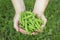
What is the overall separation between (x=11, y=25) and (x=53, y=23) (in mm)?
466

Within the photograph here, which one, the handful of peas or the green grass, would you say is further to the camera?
the green grass

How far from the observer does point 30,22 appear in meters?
1.86

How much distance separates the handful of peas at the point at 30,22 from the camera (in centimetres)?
185

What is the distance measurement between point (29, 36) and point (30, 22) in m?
0.35

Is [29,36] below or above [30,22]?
below

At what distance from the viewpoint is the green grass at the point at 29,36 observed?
7.20 ft

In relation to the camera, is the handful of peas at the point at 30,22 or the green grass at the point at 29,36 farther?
the green grass at the point at 29,36

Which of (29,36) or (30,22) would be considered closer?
(30,22)

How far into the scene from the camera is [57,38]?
2209mm

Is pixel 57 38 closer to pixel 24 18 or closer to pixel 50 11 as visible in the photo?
pixel 50 11

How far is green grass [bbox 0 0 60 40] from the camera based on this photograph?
86.4 inches

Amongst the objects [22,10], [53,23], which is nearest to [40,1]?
[22,10]

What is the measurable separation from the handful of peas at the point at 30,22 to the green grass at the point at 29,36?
1.10ft

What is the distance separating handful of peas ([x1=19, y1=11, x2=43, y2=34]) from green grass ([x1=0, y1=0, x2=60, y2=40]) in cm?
33
